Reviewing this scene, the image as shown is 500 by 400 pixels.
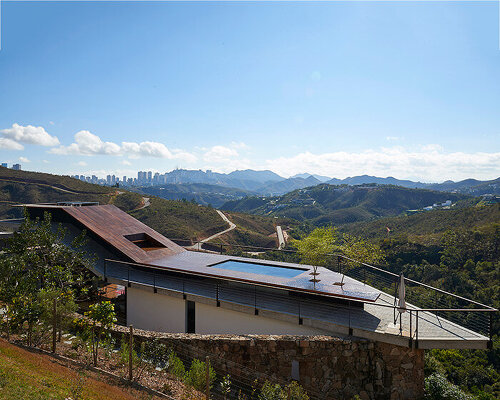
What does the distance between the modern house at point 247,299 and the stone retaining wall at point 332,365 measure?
0.43m

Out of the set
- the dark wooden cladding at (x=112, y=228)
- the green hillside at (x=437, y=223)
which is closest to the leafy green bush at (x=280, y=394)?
the dark wooden cladding at (x=112, y=228)

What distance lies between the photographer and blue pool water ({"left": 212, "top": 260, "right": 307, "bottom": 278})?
12.2 meters

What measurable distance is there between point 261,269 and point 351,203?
Answer: 4691 inches

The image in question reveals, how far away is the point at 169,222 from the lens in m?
47.8

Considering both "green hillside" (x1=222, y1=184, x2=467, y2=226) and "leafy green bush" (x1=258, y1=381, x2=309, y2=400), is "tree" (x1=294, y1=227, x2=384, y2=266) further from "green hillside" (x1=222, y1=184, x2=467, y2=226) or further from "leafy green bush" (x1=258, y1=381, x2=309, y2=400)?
"green hillside" (x1=222, y1=184, x2=467, y2=226)

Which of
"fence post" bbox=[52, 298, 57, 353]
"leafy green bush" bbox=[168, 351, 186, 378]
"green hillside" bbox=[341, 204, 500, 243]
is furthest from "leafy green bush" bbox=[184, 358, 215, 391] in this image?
"green hillside" bbox=[341, 204, 500, 243]

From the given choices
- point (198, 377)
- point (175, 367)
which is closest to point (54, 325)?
point (175, 367)

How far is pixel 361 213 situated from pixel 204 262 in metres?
92.7

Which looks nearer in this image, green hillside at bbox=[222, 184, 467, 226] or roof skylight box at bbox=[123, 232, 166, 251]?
roof skylight box at bbox=[123, 232, 166, 251]

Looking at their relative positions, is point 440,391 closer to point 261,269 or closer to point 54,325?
point 261,269

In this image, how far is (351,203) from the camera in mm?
125375

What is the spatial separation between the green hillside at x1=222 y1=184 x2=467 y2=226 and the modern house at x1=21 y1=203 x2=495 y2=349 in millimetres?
79164

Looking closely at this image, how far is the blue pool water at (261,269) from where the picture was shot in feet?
40.2

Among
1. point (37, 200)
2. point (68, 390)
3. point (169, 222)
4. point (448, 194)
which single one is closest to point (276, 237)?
point (169, 222)
